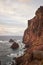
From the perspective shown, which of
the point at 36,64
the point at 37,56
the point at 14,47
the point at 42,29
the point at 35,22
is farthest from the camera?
the point at 14,47

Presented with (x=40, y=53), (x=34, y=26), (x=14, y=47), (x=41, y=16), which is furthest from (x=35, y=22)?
(x=40, y=53)

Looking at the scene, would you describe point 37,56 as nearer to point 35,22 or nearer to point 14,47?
point 35,22

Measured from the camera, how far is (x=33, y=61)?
120ft

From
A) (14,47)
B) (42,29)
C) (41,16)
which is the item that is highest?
(41,16)

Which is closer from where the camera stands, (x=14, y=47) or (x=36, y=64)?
(x=36, y=64)

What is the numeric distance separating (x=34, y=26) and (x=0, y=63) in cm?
4677

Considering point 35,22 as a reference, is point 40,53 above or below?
below

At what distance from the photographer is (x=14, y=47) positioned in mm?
115062

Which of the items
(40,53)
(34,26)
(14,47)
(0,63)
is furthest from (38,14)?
(40,53)

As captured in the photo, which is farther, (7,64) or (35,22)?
(35,22)

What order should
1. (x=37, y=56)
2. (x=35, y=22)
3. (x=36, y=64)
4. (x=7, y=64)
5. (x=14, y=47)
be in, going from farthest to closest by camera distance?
(x=14, y=47) < (x=35, y=22) < (x=7, y=64) < (x=37, y=56) < (x=36, y=64)

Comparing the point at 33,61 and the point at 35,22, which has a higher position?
Result: the point at 35,22

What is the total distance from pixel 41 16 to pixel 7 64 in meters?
40.7

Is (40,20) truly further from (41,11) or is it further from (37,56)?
(37,56)
